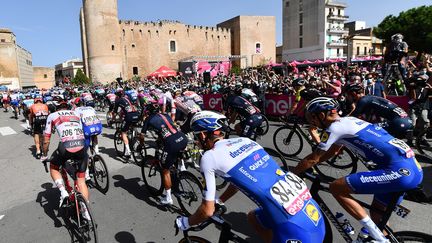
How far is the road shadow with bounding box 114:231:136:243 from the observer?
4.14 metres

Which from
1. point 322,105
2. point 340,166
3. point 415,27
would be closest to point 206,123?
point 322,105

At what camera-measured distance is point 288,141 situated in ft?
23.3

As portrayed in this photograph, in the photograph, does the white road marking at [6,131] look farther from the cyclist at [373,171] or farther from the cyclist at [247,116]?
the cyclist at [373,171]

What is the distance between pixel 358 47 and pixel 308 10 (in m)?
16.3

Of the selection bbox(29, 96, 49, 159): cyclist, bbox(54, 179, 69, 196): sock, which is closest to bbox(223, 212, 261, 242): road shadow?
bbox(54, 179, 69, 196): sock

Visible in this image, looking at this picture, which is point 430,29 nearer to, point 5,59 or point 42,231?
point 42,231

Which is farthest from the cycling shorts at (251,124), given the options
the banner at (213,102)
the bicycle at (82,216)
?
the banner at (213,102)

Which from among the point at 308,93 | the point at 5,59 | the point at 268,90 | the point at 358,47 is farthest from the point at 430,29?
the point at 5,59

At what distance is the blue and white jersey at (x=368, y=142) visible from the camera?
9.46ft

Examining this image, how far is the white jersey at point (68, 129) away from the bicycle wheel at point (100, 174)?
3.88 ft

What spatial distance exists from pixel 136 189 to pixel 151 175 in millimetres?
643

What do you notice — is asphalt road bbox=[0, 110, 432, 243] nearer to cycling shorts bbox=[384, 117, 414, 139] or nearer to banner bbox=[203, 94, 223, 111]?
cycling shorts bbox=[384, 117, 414, 139]

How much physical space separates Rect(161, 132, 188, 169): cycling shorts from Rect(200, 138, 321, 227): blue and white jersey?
2339 millimetres

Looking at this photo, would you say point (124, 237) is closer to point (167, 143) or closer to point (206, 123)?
point (167, 143)
